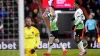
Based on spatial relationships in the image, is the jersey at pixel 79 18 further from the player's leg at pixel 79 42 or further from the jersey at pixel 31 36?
the jersey at pixel 31 36

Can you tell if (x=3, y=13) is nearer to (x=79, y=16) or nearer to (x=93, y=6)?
(x=79, y=16)

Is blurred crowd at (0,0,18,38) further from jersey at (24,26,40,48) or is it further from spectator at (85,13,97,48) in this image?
spectator at (85,13,97,48)

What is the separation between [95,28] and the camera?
721 inches

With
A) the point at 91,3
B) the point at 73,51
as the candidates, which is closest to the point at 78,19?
the point at 73,51

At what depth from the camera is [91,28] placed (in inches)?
718

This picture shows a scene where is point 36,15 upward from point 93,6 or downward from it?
downward

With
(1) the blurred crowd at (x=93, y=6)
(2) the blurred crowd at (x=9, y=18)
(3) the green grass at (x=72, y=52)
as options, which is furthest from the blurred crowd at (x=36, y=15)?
(2) the blurred crowd at (x=9, y=18)

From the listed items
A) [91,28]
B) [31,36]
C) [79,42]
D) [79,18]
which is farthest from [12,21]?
[91,28]

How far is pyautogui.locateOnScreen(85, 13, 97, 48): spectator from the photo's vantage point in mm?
18016

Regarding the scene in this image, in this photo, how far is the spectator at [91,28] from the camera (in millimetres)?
18016

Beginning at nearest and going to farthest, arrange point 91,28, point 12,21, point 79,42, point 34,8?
point 12,21 → point 79,42 → point 91,28 → point 34,8

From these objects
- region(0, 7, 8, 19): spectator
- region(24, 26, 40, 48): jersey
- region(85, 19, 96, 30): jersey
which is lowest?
region(85, 19, 96, 30): jersey

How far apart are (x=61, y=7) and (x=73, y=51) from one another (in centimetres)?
326

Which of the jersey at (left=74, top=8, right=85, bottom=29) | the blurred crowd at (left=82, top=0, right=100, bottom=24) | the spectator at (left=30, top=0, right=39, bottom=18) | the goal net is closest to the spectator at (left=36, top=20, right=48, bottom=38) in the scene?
the spectator at (left=30, top=0, right=39, bottom=18)
